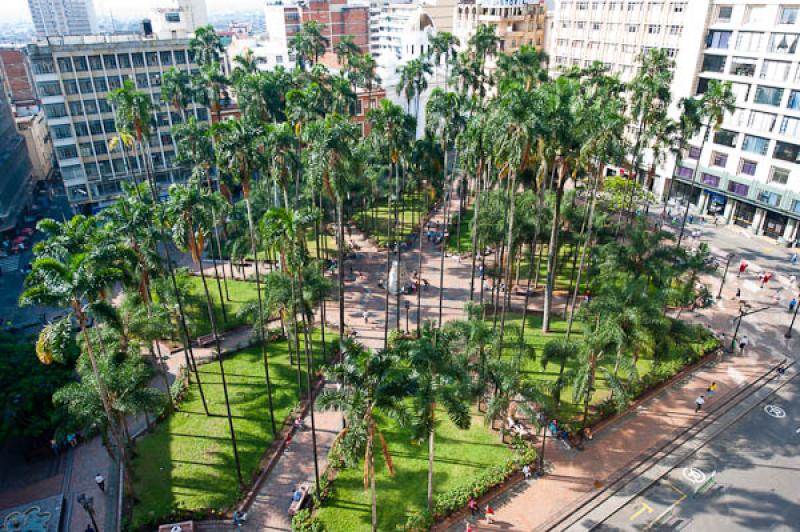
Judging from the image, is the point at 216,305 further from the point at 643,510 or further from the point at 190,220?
the point at 643,510

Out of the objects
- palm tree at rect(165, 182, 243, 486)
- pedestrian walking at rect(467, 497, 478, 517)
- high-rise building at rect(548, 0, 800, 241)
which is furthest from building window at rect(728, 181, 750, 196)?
palm tree at rect(165, 182, 243, 486)

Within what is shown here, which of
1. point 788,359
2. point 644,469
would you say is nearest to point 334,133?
point 644,469

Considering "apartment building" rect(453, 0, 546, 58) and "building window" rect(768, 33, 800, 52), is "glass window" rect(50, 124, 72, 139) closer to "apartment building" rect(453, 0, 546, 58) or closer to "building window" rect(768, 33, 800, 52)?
"apartment building" rect(453, 0, 546, 58)

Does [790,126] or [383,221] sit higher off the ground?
[790,126]

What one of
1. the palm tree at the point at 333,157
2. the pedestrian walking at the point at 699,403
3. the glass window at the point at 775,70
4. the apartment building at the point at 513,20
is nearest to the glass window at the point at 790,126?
the glass window at the point at 775,70

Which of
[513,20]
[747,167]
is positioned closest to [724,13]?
[747,167]

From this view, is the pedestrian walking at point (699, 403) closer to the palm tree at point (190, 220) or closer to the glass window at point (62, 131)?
the palm tree at point (190, 220)

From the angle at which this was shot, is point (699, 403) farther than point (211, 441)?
Yes
